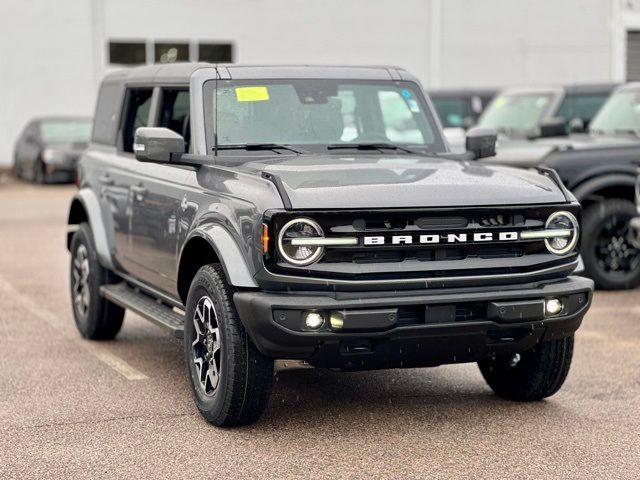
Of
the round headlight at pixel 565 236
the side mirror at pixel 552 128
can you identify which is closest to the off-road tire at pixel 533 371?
the round headlight at pixel 565 236

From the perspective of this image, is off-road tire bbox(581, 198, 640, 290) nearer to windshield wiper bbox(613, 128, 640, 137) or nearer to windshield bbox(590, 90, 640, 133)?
windshield wiper bbox(613, 128, 640, 137)

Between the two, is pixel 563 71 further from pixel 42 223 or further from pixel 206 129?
pixel 206 129

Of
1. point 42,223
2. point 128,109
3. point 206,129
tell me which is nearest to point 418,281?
point 206,129

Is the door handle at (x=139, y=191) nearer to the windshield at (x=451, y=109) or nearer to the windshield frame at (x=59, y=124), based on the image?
the windshield at (x=451, y=109)

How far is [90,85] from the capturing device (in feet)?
95.1

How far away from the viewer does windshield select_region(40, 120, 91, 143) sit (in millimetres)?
25656

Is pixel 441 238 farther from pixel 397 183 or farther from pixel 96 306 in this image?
pixel 96 306

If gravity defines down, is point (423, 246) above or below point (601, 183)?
above

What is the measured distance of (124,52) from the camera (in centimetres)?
2897

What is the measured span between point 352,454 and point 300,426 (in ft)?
1.91

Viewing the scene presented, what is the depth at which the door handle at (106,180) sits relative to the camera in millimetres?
8125

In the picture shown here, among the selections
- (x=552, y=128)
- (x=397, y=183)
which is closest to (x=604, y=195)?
(x=552, y=128)

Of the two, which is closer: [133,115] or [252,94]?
[252,94]

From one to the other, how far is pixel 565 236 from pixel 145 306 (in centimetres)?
266
